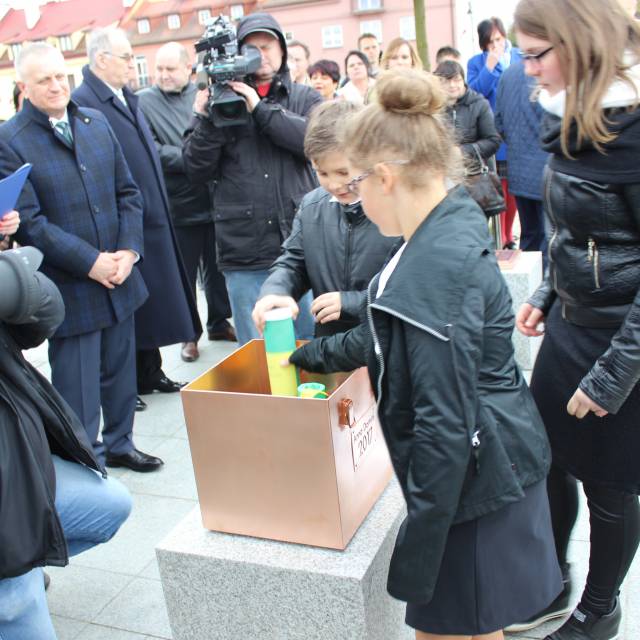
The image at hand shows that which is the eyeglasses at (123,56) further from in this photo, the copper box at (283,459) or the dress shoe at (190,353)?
the copper box at (283,459)

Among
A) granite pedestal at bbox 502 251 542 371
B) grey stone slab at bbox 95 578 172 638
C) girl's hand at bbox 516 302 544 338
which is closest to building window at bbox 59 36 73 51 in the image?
granite pedestal at bbox 502 251 542 371

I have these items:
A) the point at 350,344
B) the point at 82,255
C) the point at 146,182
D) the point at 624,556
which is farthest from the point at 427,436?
the point at 146,182

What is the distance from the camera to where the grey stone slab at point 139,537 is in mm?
2869

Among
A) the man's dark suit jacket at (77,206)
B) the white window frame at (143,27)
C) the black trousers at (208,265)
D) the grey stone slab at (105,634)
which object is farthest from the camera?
the white window frame at (143,27)

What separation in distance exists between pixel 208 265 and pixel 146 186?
1.40m

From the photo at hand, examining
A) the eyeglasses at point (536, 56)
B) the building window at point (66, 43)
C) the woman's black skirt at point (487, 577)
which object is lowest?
the woman's black skirt at point (487, 577)

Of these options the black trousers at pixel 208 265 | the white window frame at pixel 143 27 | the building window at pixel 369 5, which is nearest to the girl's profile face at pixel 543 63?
the black trousers at pixel 208 265

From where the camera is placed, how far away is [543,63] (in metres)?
1.79

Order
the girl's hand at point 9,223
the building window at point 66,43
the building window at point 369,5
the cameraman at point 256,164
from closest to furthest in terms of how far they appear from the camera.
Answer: the girl's hand at point 9,223, the cameraman at point 256,164, the building window at point 369,5, the building window at point 66,43

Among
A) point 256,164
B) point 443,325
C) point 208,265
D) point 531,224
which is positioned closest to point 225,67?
point 256,164

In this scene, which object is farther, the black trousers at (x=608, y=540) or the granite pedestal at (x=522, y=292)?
the granite pedestal at (x=522, y=292)

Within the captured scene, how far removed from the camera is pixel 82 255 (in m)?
3.21

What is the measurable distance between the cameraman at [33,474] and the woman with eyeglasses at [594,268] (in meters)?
1.33

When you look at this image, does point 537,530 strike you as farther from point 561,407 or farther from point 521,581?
point 561,407
